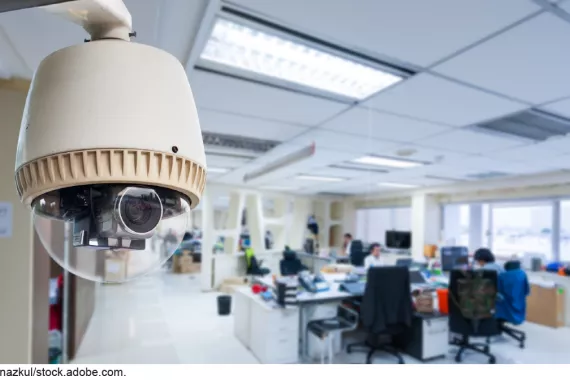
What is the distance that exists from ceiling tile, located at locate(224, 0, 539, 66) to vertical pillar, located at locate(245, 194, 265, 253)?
6.94m

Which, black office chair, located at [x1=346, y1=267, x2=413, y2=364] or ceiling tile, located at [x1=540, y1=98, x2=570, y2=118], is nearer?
ceiling tile, located at [x1=540, y1=98, x2=570, y2=118]

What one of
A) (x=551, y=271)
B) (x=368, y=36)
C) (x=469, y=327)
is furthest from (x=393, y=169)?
(x=368, y=36)

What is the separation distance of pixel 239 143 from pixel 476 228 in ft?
19.3

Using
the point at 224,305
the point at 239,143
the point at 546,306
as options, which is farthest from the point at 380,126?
the point at 546,306

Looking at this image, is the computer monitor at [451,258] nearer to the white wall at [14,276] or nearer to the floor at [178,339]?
the floor at [178,339]

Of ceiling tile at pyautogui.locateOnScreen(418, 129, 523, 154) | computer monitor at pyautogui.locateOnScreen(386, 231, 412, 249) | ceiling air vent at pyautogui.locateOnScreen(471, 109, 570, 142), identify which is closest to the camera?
ceiling air vent at pyautogui.locateOnScreen(471, 109, 570, 142)

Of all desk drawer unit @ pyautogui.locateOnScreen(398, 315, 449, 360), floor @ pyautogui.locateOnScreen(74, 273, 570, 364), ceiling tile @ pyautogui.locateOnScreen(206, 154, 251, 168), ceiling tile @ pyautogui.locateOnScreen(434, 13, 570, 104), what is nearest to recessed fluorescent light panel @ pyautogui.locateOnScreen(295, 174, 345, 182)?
ceiling tile @ pyautogui.locateOnScreen(206, 154, 251, 168)

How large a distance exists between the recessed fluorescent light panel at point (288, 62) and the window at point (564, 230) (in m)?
5.59

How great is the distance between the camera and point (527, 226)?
6.36 m

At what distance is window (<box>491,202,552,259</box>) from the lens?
604 centimetres

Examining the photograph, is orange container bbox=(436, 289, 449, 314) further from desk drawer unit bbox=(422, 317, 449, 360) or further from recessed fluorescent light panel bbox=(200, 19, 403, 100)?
recessed fluorescent light panel bbox=(200, 19, 403, 100)

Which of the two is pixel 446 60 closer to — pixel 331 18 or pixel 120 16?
pixel 331 18

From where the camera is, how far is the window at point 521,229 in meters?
6.04

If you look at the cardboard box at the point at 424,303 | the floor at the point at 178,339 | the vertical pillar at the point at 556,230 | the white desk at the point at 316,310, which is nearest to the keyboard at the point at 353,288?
the white desk at the point at 316,310
